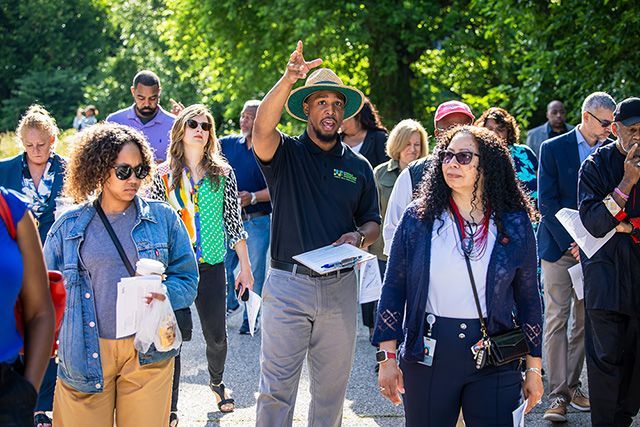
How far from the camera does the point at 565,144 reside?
7.70 meters

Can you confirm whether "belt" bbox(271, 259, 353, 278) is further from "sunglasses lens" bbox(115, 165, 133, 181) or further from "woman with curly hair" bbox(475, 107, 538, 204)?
"woman with curly hair" bbox(475, 107, 538, 204)

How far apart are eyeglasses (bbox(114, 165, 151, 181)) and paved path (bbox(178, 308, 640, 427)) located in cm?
275

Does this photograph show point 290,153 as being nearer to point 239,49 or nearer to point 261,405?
point 261,405

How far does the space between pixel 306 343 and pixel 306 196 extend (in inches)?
33.0

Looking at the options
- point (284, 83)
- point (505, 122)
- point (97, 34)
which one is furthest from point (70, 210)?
point (97, 34)

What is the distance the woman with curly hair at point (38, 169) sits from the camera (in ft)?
24.2

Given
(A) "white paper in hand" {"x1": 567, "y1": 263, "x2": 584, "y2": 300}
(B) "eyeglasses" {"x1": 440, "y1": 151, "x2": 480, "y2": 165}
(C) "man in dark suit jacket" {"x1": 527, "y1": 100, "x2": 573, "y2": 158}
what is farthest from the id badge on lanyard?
(C) "man in dark suit jacket" {"x1": 527, "y1": 100, "x2": 573, "y2": 158}

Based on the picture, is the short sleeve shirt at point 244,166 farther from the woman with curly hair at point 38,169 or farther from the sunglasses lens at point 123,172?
the sunglasses lens at point 123,172

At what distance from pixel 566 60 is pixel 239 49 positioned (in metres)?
9.37

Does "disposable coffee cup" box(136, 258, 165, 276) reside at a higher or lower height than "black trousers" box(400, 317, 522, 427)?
higher

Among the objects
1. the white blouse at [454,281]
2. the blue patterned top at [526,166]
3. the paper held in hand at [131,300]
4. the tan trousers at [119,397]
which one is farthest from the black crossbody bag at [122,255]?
the blue patterned top at [526,166]

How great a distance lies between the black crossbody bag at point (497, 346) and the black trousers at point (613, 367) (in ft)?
6.35

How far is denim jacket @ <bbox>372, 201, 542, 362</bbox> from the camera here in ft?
15.4

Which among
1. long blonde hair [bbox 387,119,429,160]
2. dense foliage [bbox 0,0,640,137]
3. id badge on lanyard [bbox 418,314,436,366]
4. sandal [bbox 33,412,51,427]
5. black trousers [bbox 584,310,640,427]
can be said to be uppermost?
dense foliage [bbox 0,0,640,137]
